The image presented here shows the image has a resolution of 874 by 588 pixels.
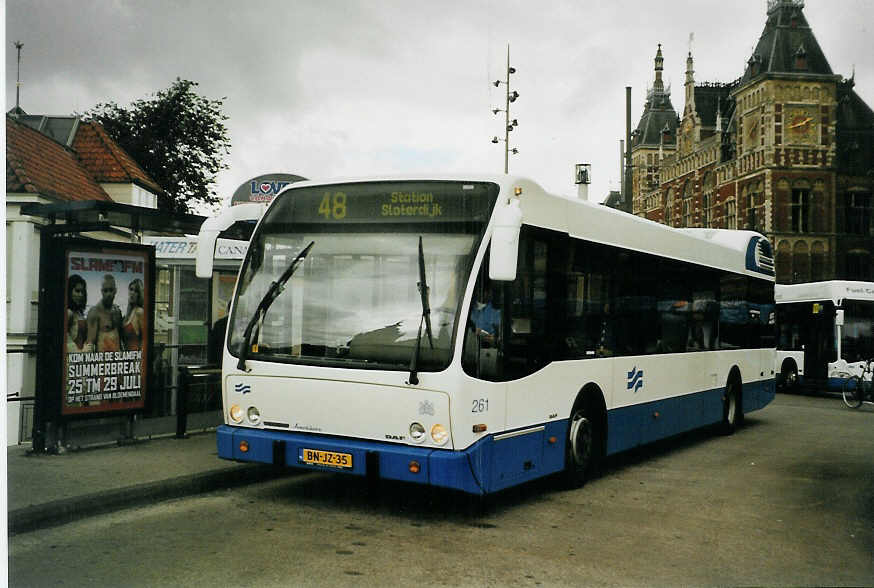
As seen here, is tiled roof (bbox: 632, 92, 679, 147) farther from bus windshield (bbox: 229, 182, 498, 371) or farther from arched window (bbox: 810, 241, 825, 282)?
bus windshield (bbox: 229, 182, 498, 371)

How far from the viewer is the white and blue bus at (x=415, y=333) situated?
24.7 ft

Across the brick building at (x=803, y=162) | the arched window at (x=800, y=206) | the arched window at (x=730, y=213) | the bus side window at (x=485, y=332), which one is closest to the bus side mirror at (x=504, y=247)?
the bus side window at (x=485, y=332)

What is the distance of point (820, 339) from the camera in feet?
87.5

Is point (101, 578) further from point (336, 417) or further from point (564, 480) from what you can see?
point (564, 480)

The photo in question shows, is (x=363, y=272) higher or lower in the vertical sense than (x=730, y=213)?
lower

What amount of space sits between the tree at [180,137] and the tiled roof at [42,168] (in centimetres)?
159

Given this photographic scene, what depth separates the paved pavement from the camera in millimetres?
7598

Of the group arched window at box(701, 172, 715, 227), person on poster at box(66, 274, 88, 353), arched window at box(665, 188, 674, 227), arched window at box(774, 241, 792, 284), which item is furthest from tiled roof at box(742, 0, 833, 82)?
person on poster at box(66, 274, 88, 353)

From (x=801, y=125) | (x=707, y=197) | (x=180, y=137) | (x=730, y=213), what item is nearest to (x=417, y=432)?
(x=180, y=137)

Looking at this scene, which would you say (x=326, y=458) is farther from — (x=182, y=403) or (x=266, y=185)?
(x=266, y=185)

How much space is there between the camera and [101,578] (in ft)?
19.7

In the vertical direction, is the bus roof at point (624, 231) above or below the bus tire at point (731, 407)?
above

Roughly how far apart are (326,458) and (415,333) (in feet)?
4.12

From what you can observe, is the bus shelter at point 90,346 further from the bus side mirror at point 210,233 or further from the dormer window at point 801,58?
the dormer window at point 801,58
